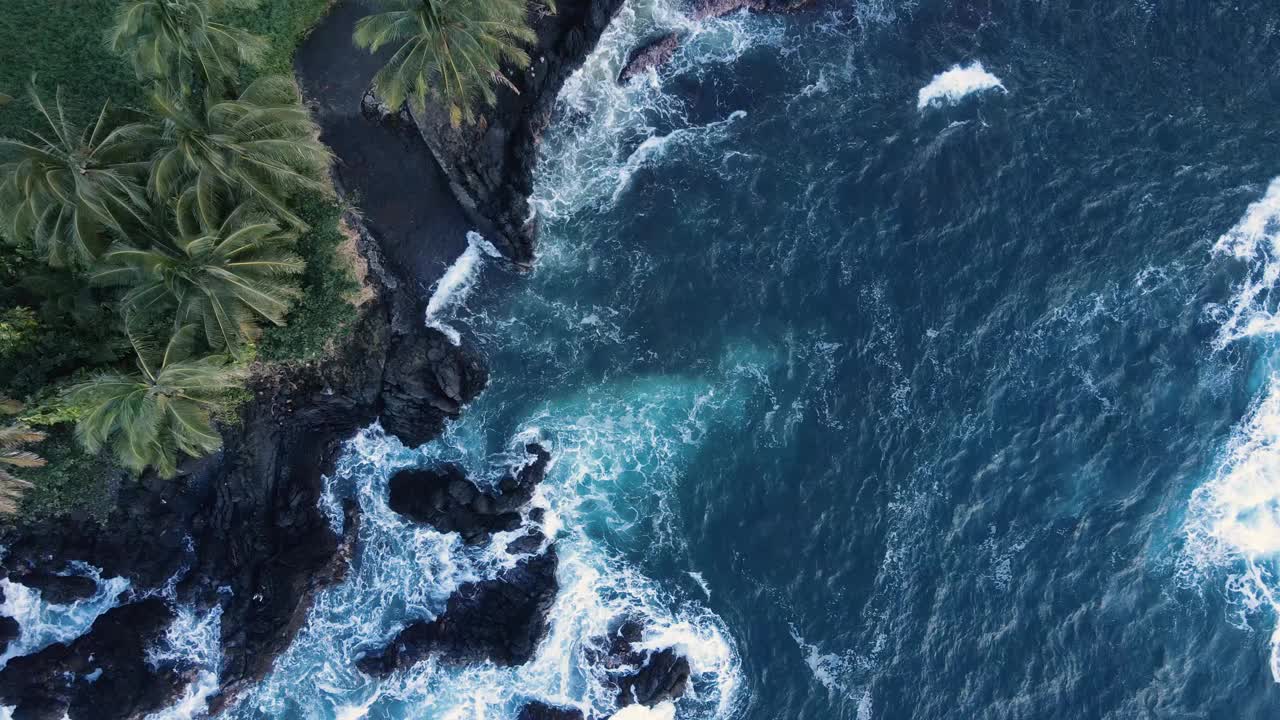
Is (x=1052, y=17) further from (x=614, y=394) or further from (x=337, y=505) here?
(x=337, y=505)

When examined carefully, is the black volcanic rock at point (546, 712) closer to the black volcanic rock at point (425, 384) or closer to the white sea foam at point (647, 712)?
the white sea foam at point (647, 712)

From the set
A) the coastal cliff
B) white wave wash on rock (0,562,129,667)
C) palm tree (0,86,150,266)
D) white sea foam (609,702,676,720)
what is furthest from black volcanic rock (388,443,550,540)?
palm tree (0,86,150,266)

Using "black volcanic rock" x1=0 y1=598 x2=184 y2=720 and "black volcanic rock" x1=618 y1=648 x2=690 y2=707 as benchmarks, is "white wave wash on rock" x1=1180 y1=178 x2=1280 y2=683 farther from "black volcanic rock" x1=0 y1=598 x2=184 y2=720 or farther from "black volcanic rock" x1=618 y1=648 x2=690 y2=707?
"black volcanic rock" x1=0 y1=598 x2=184 y2=720

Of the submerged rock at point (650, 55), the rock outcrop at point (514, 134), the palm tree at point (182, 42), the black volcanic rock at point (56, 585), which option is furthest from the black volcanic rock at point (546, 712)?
the submerged rock at point (650, 55)

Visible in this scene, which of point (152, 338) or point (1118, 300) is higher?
point (1118, 300)

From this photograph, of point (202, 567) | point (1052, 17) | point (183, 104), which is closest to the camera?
point (183, 104)

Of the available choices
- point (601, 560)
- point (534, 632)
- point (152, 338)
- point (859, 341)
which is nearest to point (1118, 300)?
point (859, 341)
